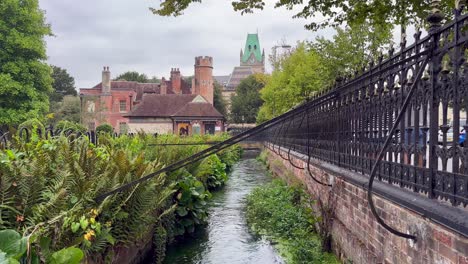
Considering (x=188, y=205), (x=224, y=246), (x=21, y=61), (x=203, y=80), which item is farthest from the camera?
(x=203, y=80)

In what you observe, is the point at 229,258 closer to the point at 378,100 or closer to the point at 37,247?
the point at 378,100

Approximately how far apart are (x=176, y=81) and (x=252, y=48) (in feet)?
180

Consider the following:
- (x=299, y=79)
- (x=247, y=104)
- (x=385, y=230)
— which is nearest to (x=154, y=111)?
(x=247, y=104)

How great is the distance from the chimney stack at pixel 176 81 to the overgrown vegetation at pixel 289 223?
5755cm

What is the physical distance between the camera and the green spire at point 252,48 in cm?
12212

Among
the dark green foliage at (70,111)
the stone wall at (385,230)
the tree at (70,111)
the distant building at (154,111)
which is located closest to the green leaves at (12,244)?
the stone wall at (385,230)

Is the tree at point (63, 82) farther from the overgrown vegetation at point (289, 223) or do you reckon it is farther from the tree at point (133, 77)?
the overgrown vegetation at point (289, 223)

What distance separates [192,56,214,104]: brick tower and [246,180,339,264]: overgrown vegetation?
51.1 m

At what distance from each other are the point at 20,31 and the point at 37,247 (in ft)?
96.1

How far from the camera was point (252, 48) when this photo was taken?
4825 inches

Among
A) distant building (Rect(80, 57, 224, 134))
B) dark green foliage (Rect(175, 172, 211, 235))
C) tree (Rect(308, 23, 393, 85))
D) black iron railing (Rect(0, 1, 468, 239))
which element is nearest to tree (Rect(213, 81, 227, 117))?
distant building (Rect(80, 57, 224, 134))

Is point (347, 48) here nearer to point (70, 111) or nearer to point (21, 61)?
point (21, 61)

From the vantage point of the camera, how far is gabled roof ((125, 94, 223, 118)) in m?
52.7

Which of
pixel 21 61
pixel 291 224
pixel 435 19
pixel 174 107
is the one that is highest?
pixel 21 61
